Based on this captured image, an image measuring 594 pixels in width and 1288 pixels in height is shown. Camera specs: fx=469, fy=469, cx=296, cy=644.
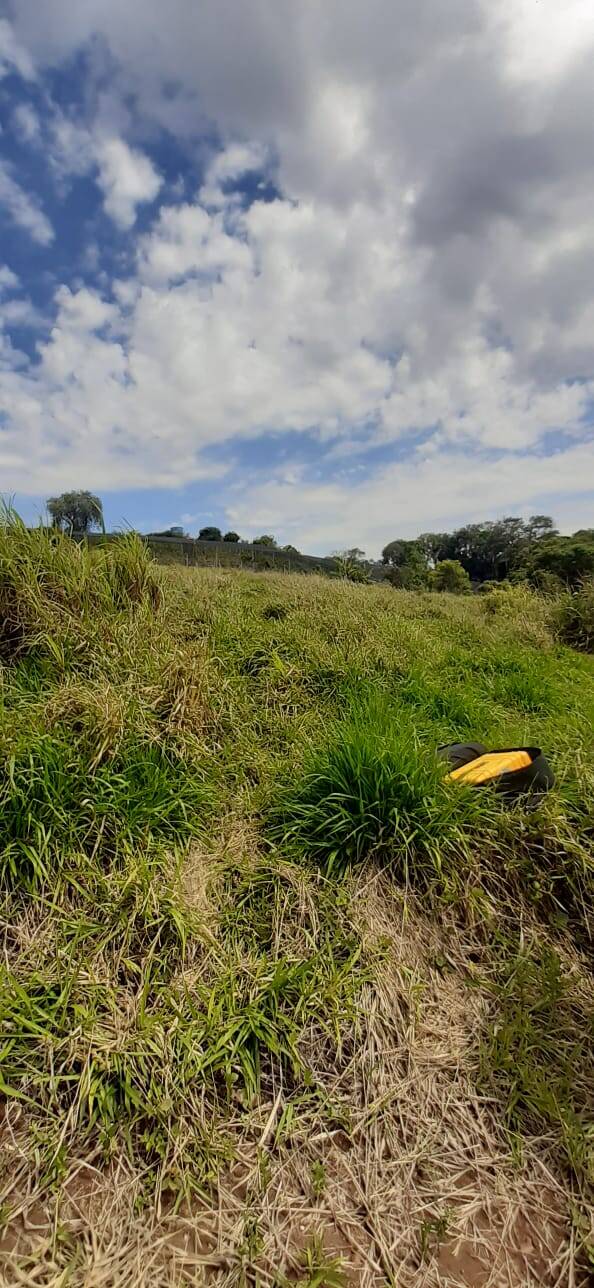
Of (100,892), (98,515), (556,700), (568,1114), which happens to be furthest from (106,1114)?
(556,700)

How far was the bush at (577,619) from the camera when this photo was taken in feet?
22.3

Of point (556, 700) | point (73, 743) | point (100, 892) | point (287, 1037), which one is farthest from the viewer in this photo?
point (556, 700)

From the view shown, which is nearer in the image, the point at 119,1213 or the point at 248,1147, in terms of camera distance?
the point at 119,1213

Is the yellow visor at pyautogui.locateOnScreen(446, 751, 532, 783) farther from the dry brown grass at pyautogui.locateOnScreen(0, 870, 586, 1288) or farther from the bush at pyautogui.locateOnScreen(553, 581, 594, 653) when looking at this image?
the bush at pyautogui.locateOnScreen(553, 581, 594, 653)

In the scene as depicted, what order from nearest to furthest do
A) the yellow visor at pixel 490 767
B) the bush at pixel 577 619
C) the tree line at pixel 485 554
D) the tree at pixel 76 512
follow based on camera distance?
the yellow visor at pixel 490 767
the tree at pixel 76 512
the bush at pixel 577 619
the tree line at pixel 485 554

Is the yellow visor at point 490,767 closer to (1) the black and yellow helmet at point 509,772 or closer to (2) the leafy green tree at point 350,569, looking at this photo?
(1) the black and yellow helmet at point 509,772

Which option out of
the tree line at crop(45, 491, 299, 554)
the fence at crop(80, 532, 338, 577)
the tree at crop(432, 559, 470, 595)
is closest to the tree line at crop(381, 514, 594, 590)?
the tree at crop(432, 559, 470, 595)

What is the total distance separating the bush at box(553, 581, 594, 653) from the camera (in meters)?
6.80

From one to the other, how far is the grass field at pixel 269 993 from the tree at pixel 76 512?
2.21 feet

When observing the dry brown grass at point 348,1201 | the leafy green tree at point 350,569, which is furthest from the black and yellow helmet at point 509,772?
the leafy green tree at point 350,569

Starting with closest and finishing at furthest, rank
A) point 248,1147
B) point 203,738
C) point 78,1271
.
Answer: point 78,1271, point 248,1147, point 203,738

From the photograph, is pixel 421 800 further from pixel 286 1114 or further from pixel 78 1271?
pixel 78 1271

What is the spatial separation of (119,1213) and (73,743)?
1365 millimetres

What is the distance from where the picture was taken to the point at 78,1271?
92 cm
